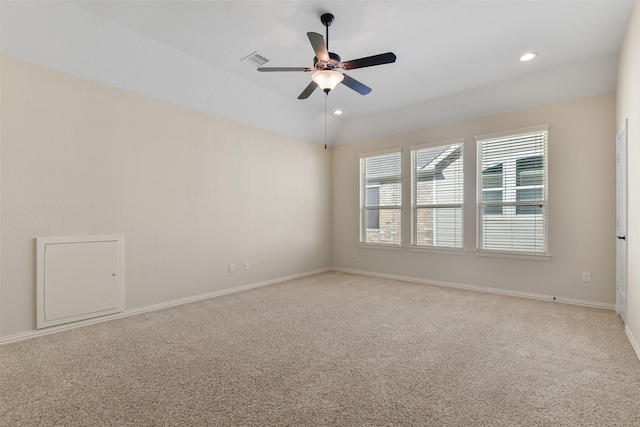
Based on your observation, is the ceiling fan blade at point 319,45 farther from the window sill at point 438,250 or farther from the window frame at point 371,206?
the window sill at point 438,250

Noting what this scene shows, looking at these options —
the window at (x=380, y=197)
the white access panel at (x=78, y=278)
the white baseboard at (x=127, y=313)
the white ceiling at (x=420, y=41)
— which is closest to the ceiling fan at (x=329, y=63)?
the white ceiling at (x=420, y=41)

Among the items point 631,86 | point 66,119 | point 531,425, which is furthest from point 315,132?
point 531,425

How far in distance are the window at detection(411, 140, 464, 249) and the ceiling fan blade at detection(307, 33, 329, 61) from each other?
324 centimetres

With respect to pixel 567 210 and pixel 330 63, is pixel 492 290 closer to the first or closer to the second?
pixel 567 210

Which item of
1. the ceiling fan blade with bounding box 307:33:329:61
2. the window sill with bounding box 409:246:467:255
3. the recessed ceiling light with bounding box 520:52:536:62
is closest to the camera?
the ceiling fan blade with bounding box 307:33:329:61

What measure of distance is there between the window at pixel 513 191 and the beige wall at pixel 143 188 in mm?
3195

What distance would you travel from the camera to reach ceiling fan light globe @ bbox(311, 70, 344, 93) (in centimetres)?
304

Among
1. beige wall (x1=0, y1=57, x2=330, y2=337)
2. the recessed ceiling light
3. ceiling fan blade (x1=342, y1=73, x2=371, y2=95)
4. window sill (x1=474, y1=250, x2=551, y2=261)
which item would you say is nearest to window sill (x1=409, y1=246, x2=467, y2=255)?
window sill (x1=474, y1=250, x2=551, y2=261)

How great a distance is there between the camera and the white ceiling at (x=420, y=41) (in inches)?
117

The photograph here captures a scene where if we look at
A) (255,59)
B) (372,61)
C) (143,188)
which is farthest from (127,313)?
(372,61)

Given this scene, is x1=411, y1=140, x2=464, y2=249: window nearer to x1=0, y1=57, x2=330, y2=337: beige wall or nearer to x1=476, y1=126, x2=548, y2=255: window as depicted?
x1=476, y1=126, x2=548, y2=255: window

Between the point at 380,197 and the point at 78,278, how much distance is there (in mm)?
4823

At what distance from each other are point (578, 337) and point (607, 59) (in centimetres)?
326

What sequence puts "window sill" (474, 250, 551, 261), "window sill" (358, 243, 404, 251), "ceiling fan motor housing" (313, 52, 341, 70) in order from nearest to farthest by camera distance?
"ceiling fan motor housing" (313, 52, 341, 70) < "window sill" (474, 250, 551, 261) < "window sill" (358, 243, 404, 251)
